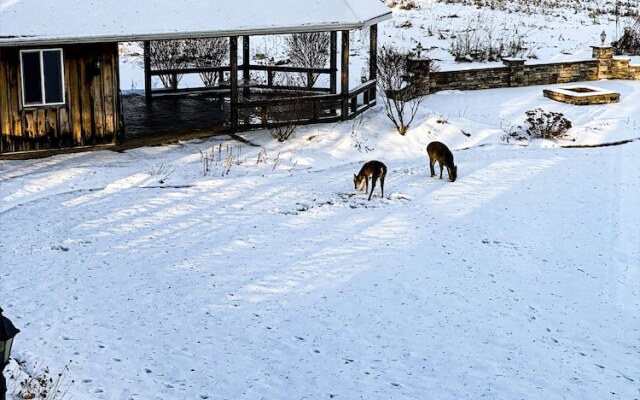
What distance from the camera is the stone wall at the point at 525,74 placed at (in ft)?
86.3

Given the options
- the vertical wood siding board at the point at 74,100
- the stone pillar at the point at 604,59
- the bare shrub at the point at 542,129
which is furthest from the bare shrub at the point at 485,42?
the vertical wood siding board at the point at 74,100

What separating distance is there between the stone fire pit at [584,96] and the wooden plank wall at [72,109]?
13.4 meters

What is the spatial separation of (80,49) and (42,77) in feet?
3.06

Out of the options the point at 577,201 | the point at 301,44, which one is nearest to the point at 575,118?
the point at 577,201

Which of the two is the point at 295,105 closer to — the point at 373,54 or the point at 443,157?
the point at 373,54

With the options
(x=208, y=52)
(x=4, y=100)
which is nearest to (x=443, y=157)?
(x=4, y=100)

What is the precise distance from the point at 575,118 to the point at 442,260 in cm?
1159

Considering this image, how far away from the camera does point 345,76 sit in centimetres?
1983

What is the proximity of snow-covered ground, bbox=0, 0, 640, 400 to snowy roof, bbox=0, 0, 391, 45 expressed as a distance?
250cm

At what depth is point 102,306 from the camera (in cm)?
1034

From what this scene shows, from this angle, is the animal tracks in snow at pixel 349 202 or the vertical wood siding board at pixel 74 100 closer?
the animal tracks in snow at pixel 349 202

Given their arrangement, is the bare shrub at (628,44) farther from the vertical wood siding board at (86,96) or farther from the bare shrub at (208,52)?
the vertical wood siding board at (86,96)

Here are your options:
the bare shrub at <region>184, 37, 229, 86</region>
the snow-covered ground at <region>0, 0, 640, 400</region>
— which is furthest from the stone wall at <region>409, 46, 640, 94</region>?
the snow-covered ground at <region>0, 0, 640, 400</region>

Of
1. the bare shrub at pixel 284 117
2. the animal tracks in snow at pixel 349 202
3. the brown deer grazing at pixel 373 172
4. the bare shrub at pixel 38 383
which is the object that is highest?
the bare shrub at pixel 284 117
